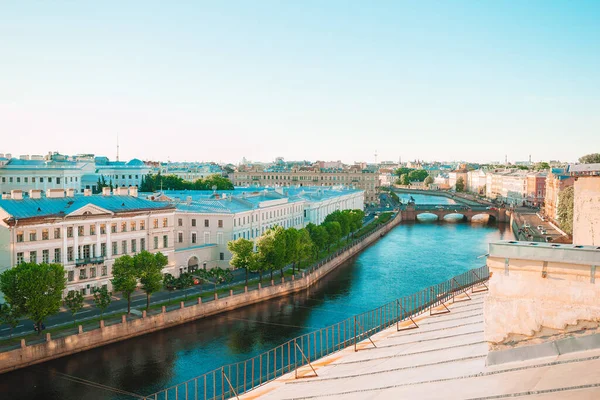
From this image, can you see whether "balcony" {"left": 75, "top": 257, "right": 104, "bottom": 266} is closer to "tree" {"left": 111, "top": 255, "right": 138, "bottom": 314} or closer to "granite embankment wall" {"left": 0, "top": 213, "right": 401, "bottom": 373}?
"tree" {"left": 111, "top": 255, "right": 138, "bottom": 314}

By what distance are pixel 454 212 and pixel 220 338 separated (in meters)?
74.9

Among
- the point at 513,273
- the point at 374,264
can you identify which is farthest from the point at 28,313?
the point at 374,264

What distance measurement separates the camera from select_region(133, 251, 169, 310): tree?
3206 cm

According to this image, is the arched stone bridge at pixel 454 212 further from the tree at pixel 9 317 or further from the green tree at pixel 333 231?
the tree at pixel 9 317

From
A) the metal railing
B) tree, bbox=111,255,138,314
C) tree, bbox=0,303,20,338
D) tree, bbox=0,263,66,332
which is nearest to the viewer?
the metal railing

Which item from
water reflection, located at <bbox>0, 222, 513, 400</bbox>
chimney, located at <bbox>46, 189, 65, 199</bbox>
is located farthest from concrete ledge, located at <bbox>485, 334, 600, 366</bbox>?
chimney, located at <bbox>46, 189, 65, 199</bbox>

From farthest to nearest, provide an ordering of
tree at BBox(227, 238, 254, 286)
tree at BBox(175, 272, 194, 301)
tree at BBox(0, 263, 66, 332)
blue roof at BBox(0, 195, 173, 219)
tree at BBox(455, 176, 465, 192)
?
tree at BBox(455, 176, 465, 192) → tree at BBox(227, 238, 254, 286) → tree at BBox(175, 272, 194, 301) → blue roof at BBox(0, 195, 173, 219) → tree at BBox(0, 263, 66, 332)

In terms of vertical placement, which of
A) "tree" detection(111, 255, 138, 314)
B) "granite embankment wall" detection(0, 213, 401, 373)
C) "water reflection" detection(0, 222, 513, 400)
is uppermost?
"tree" detection(111, 255, 138, 314)

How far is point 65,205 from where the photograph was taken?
35.3m

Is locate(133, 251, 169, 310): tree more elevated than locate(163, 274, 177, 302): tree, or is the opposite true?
locate(133, 251, 169, 310): tree

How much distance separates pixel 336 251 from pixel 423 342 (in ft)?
148

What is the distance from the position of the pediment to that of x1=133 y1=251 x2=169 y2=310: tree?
4547 mm

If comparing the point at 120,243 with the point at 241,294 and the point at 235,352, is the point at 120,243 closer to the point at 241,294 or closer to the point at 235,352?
the point at 241,294

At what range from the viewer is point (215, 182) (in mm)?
96750
